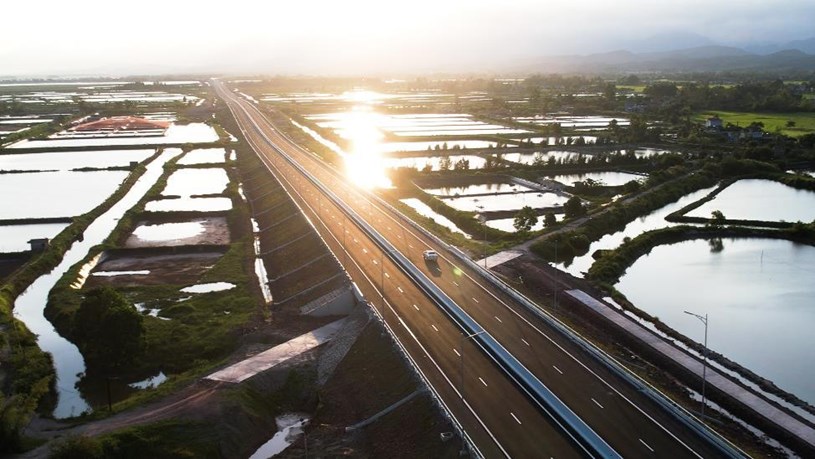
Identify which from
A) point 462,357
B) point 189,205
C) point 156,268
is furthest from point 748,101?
point 462,357

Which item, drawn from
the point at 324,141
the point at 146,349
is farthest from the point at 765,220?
the point at 324,141

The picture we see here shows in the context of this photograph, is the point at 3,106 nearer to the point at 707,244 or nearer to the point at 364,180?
the point at 364,180

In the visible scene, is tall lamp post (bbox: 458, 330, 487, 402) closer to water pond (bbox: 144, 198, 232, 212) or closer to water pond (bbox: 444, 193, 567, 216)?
water pond (bbox: 444, 193, 567, 216)

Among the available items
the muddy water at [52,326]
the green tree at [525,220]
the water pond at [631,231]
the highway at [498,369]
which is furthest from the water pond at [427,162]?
the highway at [498,369]

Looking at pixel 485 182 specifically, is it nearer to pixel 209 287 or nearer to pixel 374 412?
pixel 209 287

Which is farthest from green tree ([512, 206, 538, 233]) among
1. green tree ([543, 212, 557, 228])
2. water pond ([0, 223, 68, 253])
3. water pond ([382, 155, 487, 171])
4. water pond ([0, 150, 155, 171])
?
water pond ([0, 150, 155, 171])
